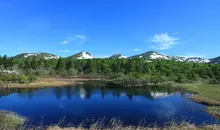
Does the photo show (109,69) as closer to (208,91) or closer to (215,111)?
(208,91)

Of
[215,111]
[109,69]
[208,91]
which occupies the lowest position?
[215,111]

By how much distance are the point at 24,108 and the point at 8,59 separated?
256ft

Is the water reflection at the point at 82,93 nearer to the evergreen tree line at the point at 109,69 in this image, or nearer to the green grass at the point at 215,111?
the green grass at the point at 215,111

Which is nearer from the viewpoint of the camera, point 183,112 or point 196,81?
point 183,112

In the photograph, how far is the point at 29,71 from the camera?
304 ft

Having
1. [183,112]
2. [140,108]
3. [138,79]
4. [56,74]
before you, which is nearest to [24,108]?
[140,108]

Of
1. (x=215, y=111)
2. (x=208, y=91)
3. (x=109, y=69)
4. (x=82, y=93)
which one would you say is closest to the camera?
(x=215, y=111)

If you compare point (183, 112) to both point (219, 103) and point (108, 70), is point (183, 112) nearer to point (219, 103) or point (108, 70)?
point (219, 103)

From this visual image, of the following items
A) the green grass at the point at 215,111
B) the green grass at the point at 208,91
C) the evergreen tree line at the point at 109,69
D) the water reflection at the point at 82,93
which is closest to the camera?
the green grass at the point at 215,111

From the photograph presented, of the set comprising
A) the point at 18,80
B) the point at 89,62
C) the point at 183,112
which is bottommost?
the point at 183,112

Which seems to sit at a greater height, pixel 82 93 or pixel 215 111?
pixel 82 93

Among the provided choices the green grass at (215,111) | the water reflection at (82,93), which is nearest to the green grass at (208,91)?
the water reflection at (82,93)

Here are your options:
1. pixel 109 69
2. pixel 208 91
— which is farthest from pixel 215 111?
pixel 109 69

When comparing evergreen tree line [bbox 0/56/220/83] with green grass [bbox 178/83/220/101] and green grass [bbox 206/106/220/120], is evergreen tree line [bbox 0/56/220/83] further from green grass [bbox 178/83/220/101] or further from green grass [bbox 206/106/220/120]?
green grass [bbox 206/106/220/120]
